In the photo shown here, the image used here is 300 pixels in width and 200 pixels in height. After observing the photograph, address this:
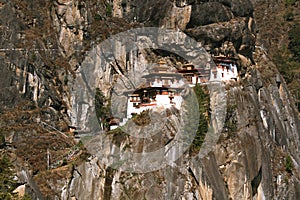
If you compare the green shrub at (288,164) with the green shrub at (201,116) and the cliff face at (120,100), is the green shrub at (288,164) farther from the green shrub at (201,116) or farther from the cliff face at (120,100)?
the green shrub at (201,116)

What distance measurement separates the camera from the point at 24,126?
1832 inches

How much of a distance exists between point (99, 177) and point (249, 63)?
20.9 m

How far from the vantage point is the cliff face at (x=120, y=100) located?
38750mm

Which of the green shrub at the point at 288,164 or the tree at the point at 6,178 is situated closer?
the tree at the point at 6,178

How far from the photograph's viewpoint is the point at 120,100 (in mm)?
49469

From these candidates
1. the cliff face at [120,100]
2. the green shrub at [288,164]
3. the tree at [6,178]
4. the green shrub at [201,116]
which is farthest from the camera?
the green shrub at [288,164]

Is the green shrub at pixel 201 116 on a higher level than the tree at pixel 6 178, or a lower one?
higher

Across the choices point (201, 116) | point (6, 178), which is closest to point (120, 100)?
point (201, 116)

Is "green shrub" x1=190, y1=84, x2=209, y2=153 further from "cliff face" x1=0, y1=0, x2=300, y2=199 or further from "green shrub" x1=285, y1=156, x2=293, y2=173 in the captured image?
"green shrub" x1=285, y1=156, x2=293, y2=173

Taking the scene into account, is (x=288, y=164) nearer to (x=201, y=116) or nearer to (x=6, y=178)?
(x=201, y=116)

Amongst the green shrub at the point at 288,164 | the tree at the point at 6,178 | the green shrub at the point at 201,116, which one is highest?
the green shrub at the point at 201,116

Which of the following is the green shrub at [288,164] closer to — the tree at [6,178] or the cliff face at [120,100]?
the cliff face at [120,100]

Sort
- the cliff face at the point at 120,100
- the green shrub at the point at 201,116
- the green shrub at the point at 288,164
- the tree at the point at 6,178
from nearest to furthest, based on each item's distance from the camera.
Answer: the tree at the point at 6,178
the cliff face at the point at 120,100
the green shrub at the point at 201,116
the green shrub at the point at 288,164

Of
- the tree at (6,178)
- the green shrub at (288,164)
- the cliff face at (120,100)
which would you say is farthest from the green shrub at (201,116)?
the tree at (6,178)
